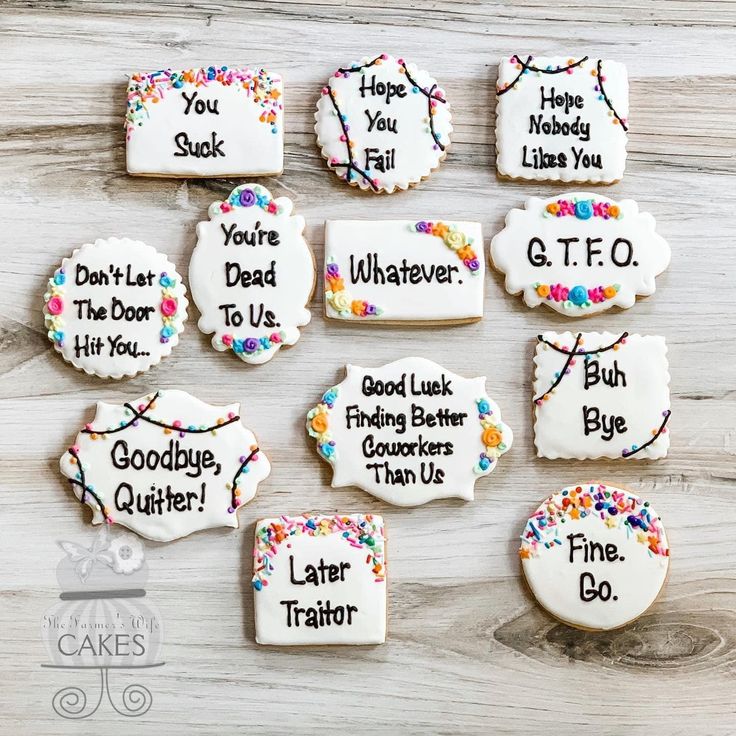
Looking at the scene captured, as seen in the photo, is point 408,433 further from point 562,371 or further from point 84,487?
point 84,487

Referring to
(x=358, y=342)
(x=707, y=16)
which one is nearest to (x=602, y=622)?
(x=358, y=342)

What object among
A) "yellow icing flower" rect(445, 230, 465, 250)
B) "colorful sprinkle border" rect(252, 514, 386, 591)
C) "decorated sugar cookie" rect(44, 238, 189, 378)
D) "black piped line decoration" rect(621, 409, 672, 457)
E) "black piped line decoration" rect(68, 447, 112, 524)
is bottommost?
"colorful sprinkle border" rect(252, 514, 386, 591)

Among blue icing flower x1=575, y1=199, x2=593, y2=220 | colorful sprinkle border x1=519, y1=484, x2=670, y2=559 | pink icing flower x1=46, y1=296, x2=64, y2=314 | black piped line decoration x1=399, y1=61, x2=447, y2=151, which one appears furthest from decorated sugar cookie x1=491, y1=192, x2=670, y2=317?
pink icing flower x1=46, y1=296, x2=64, y2=314

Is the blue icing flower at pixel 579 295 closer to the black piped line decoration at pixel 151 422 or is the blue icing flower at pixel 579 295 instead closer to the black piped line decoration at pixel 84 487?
the black piped line decoration at pixel 151 422

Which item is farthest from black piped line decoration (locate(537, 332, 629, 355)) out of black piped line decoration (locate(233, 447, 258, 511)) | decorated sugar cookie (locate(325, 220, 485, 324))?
black piped line decoration (locate(233, 447, 258, 511))

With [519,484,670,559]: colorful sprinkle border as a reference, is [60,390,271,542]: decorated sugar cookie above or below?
above

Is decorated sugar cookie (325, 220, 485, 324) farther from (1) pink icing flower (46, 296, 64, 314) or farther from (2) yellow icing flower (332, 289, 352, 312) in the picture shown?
(1) pink icing flower (46, 296, 64, 314)

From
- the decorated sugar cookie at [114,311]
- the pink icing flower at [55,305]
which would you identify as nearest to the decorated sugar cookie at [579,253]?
the decorated sugar cookie at [114,311]

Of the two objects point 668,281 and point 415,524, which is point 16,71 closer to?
point 415,524
